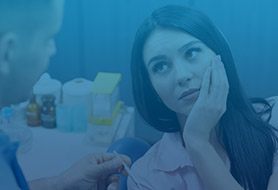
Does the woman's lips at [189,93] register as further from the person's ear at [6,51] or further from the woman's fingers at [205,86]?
the person's ear at [6,51]

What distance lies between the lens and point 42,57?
0.90 meters

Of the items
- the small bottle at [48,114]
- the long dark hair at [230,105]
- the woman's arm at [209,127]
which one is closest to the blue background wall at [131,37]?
the small bottle at [48,114]

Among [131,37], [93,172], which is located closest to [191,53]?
[93,172]

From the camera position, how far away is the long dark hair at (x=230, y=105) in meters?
1.10

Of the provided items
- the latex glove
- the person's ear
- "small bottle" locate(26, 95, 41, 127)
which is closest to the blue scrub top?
the person's ear

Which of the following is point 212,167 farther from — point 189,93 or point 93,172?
point 93,172

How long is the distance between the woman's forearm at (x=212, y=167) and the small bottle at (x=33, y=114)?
61 centimetres

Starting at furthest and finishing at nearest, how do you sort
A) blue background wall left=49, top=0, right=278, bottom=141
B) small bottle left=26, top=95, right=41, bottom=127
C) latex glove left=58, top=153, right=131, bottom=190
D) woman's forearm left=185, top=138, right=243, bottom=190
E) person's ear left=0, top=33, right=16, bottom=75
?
small bottle left=26, top=95, right=41, bottom=127 → blue background wall left=49, top=0, right=278, bottom=141 → latex glove left=58, top=153, right=131, bottom=190 → woman's forearm left=185, top=138, right=243, bottom=190 → person's ear left=0, top=33, right=16, bottom=75

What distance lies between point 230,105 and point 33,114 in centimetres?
60

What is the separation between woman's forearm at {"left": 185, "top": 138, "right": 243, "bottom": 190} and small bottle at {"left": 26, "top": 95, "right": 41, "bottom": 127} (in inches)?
24.1

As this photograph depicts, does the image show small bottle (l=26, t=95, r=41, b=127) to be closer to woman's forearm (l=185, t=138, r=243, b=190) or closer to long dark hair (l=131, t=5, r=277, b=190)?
long dark hair (l=131, t=5, r=277, b=190)

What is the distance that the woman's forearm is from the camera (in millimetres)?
1031

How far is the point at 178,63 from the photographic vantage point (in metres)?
1.08

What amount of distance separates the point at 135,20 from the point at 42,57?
0.60 metres
